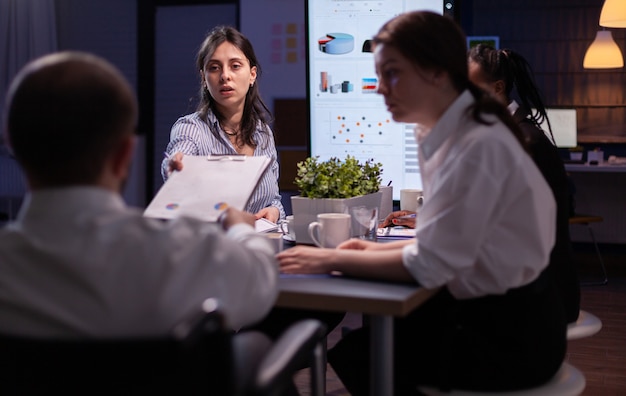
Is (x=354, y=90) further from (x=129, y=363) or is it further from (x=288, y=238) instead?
(x=129, y=363)

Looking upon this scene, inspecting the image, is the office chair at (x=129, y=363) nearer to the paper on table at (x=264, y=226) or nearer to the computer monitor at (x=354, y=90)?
the paper on table at (x=264, y=226)

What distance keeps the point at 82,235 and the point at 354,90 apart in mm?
2266

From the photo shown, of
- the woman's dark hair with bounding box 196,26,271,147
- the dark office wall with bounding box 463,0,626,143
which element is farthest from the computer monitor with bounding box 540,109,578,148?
the woman's dark hair with bounding box 196,26,271,147

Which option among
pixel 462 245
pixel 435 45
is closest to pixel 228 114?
pixel 435 45

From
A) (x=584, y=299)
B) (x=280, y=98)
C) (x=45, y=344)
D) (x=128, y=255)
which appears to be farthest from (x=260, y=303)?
(x=280, y=98)

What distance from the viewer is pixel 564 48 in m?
7.66

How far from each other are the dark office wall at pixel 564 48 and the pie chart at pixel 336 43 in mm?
4702

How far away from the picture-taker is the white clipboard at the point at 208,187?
2.06 m

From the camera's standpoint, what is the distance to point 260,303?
1.40 m

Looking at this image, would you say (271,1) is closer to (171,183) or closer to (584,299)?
(584,299)

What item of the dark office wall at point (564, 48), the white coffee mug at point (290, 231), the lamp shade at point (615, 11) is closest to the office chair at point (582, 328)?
the white coffee mug at point (290, 231)

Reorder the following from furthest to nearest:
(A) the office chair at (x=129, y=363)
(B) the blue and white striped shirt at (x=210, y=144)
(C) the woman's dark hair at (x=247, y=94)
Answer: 1. (C) the woman's dark hair at (x=247, y=94)
2. (B) the blue and white striped shirt at (x=210, y=144)
3. (A) the office chair at (x=129, y=363)

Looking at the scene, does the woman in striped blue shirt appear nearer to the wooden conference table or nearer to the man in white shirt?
the wooden conference table

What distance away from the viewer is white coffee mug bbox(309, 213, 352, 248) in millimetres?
2086
